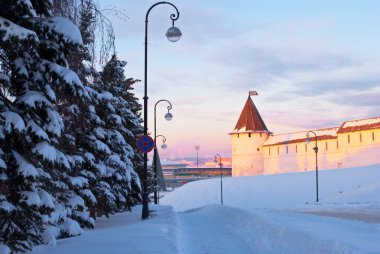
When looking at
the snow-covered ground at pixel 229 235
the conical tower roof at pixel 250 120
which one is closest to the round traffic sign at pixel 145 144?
the snow-covered ground at pixel 229 235

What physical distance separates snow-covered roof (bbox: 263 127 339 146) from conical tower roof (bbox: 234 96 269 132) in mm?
2686

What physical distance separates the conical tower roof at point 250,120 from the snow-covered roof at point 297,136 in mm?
2686

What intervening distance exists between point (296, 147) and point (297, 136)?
2.75 m

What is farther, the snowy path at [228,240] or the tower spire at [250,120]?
the tower spire at [250,120]

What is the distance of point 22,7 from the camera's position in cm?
690

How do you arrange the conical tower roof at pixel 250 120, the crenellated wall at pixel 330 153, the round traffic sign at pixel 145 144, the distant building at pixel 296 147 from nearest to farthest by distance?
the round traffic sign at pixel 145 144 → the crenellated wall at pixel 330 153 → the distant building at pixel 296 147 → the conical tower roof at pixel 250 120

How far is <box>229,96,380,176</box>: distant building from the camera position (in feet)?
231

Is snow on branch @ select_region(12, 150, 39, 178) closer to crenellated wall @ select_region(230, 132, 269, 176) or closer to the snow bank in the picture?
the snow bank

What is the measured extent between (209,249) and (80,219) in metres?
5.09

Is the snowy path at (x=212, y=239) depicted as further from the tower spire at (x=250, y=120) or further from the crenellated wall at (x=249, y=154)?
the tower spire at (x=250, y=120)

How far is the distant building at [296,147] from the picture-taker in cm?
7044

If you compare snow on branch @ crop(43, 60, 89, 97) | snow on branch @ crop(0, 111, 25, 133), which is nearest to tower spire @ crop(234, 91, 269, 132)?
snow on branch @ crop(43, 60, 89, 97)

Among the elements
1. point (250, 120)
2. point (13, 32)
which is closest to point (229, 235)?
point (13, 32)

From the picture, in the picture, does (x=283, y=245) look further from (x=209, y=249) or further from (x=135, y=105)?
(x=135, y=105)
